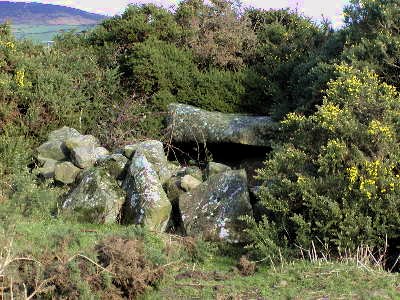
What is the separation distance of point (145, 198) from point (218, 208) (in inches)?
46.4

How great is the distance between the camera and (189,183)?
10766 mm

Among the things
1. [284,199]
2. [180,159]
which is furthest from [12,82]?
[284,199]

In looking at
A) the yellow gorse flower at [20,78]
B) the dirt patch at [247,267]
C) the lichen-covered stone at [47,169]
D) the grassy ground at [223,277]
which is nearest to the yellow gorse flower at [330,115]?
the grassy ground at [223,277]

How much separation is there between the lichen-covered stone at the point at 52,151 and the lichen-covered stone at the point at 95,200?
1644 millimetres

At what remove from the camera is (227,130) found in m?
12.9

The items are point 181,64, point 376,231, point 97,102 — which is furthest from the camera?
point 181,64

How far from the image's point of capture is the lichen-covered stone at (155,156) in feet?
37.0

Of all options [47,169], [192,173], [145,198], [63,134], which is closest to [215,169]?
[192,173]

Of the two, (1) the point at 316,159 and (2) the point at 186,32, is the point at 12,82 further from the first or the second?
(1) the point at 316,159

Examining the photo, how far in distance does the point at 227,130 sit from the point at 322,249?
5.16 m

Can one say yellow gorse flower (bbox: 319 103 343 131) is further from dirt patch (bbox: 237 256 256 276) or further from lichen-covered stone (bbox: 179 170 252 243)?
dirt patch (bbox: 237 256 256 276)

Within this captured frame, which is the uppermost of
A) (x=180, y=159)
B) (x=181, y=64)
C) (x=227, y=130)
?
(x=181, y=64)

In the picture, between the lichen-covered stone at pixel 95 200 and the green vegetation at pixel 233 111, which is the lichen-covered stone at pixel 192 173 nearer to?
the green vegetation at pixel 233 111

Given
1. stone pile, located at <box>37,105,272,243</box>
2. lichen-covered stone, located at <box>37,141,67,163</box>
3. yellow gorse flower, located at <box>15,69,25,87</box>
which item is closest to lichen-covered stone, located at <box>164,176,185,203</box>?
stone pile, located at <box>37,105,272,243</box>
